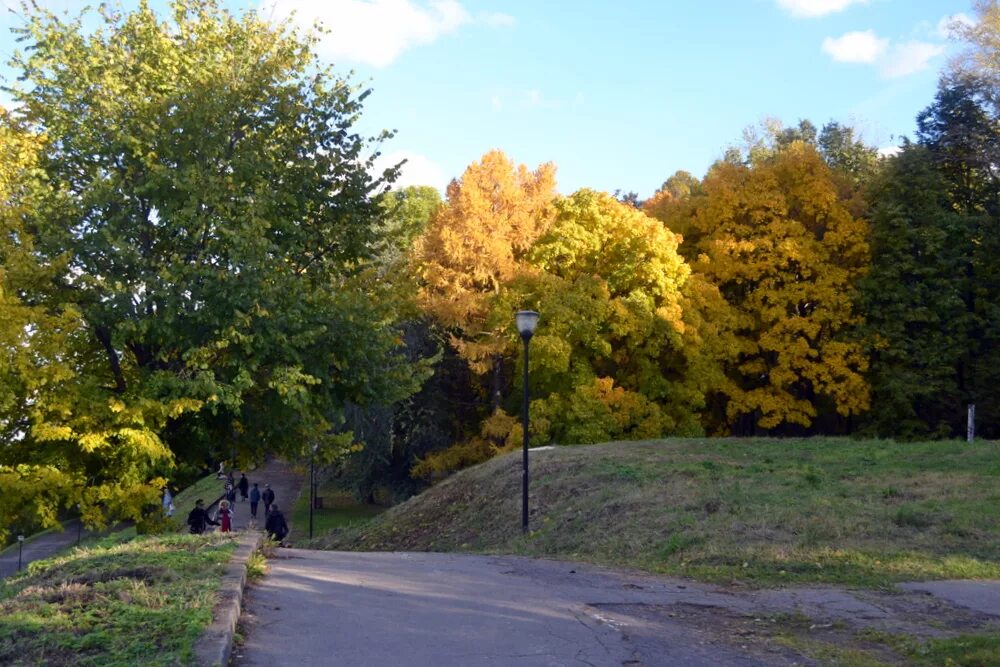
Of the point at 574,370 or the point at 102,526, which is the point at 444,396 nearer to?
the point at 574,370

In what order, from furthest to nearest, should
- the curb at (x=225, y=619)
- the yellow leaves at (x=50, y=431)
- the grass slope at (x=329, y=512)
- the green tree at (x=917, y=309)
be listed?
the grass slope at (x=329, y=512) → the green tree at (x=917, y=309) → the yellow leaves at (x=50, y=431) → the curb at (x=225, y=619)

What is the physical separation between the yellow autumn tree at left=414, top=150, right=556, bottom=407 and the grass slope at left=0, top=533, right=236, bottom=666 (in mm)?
26944

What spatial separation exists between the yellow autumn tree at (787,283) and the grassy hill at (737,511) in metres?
8.01

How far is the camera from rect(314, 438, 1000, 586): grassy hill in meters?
12.3

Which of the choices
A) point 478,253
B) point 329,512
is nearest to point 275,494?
point 329,512

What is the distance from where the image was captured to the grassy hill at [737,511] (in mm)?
12312

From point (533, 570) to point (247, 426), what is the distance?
7.75m

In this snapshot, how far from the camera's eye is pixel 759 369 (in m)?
38.8

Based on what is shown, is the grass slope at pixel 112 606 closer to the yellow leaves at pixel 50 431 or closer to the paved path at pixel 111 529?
the yellow leaves at pixel 50 431

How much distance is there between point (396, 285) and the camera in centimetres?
1891

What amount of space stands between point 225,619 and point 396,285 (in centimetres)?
1266

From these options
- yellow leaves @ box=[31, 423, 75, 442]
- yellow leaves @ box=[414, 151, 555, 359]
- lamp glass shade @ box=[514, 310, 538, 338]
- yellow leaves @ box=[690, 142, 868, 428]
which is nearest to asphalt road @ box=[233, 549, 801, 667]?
yellow leaves @ box=[31, 423, 75, 442]

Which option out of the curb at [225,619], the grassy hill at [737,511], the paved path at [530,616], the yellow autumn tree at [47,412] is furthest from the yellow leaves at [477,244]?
the curb at [225,619]

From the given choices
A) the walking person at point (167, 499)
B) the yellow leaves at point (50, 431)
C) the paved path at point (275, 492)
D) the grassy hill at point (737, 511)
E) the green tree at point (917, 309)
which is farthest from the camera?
the paved path at point (275, 492)
